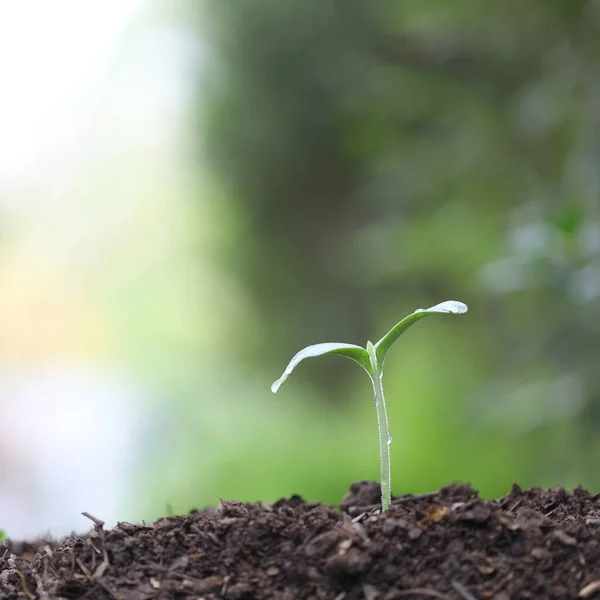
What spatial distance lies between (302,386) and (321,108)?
6.51ft

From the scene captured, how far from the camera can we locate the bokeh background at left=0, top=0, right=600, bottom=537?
7.06ft

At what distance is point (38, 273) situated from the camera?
815 centimetres

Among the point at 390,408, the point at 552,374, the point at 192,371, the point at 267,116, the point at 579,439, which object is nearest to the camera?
the point at 579,439

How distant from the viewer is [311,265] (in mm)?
5457

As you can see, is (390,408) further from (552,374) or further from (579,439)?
(579,439)

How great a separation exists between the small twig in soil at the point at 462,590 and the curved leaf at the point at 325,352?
0.19 meters

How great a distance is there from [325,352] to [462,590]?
20 cm

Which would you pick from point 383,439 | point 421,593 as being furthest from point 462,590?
point 383,439

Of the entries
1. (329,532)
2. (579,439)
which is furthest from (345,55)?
(329,532)

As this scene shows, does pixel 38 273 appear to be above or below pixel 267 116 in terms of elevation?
→ above

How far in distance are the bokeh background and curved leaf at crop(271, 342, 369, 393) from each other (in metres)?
0.88

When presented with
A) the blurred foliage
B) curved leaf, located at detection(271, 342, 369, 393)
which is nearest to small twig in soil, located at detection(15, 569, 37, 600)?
curved leaf, located at detection(271, 342, 369, 393)

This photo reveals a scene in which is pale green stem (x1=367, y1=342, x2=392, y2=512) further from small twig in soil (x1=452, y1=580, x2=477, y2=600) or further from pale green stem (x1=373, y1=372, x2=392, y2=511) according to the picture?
small twig in soil (x1=452, y1=580, x2=477, y2=600)

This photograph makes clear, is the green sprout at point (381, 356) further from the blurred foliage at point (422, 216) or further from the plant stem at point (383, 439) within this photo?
the blurred foliage at point (422, 216)
